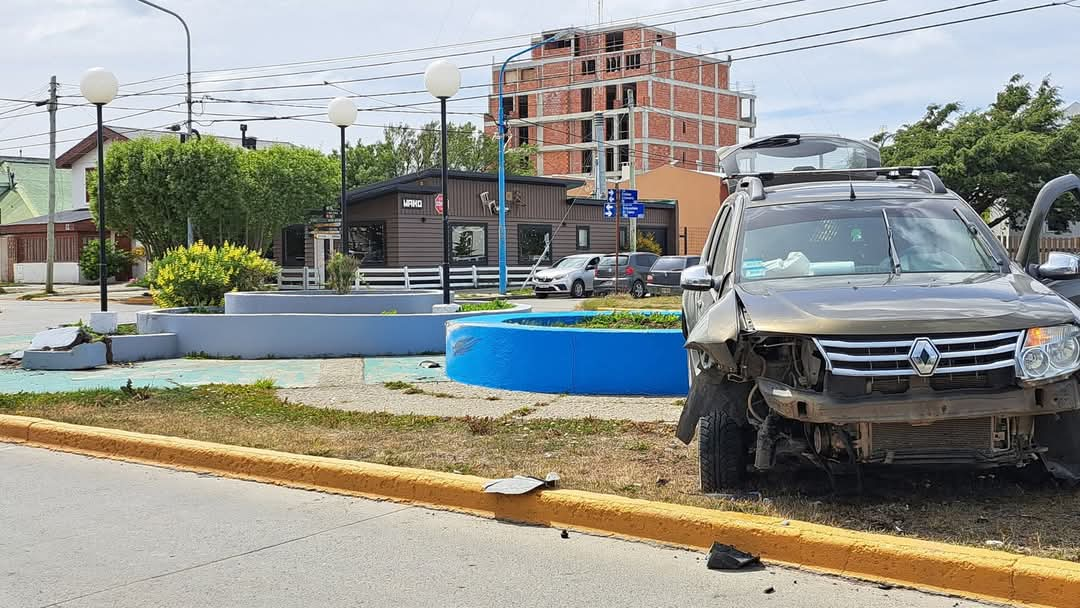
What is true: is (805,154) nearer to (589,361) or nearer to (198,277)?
(589,361)

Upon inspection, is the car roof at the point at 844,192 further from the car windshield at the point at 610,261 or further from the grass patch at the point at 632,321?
the car windshield at the point at 610,261

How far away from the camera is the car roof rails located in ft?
24.8

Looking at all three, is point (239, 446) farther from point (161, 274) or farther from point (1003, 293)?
point (161, 274)

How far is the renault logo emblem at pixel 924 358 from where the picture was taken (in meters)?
5.39

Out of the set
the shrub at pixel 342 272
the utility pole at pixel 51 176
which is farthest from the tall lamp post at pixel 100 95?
the utility pole at pixel 51 176

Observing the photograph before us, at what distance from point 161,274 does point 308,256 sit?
24.2 m

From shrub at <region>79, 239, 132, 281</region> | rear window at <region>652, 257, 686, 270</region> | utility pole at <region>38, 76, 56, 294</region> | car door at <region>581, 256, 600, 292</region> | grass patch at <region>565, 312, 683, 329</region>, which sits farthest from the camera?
shrub at <region>79, 239, 132, 281</region>

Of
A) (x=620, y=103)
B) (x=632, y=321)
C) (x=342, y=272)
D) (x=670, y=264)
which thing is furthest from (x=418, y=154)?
(x=632, y=321)

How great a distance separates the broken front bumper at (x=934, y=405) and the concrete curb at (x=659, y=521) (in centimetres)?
58

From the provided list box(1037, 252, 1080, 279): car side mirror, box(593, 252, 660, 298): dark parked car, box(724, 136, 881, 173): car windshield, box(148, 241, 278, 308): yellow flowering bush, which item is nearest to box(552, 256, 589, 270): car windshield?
box(593, 252, 660, 298): dark parked car

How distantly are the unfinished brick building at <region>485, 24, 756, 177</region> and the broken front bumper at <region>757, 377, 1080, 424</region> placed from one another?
286ft

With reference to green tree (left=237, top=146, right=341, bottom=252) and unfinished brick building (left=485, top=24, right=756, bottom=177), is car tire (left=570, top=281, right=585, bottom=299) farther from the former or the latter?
unfinished brick building (left=485, top=24, right=756, bottom=177)

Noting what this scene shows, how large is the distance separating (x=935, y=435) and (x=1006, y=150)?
42.6m

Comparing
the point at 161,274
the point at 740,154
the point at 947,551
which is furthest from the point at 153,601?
the point at 161,274
